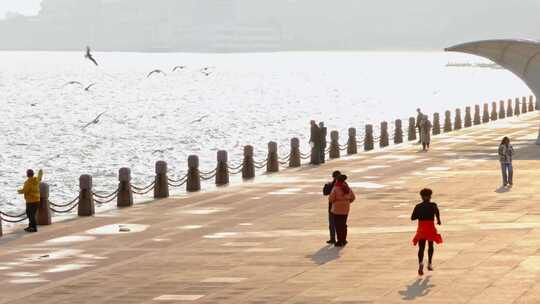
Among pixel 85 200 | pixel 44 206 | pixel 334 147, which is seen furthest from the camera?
pixel 334 147

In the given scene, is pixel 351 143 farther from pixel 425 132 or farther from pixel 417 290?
pixel 417 290

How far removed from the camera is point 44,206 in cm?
3080

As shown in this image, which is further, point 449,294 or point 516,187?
point 516,187

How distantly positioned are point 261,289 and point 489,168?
2376 centimetres

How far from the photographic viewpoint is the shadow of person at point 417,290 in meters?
20.0

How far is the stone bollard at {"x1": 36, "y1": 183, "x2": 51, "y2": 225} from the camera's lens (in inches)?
1212

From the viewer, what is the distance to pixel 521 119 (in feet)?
255

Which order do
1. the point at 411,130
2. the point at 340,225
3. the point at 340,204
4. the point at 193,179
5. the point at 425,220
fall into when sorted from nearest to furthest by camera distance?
the point at 425,220
the point at 340,204
the point at 340,225
the point at 193,179
the point at 411,130

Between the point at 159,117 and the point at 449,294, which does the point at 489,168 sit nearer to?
the point at 449,294

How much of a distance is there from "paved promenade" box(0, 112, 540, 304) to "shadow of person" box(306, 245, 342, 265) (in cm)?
2

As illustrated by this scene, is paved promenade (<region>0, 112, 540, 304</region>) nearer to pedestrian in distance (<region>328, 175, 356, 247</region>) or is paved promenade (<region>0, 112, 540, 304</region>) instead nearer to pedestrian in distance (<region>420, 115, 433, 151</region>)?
pedestrian in distance (<region>328, 175, 356, 247</region>)

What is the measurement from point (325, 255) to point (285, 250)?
1079 millimetres

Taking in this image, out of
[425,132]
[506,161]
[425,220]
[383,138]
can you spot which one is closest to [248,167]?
[506,161]

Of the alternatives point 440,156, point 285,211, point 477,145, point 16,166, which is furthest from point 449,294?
point 16,166
